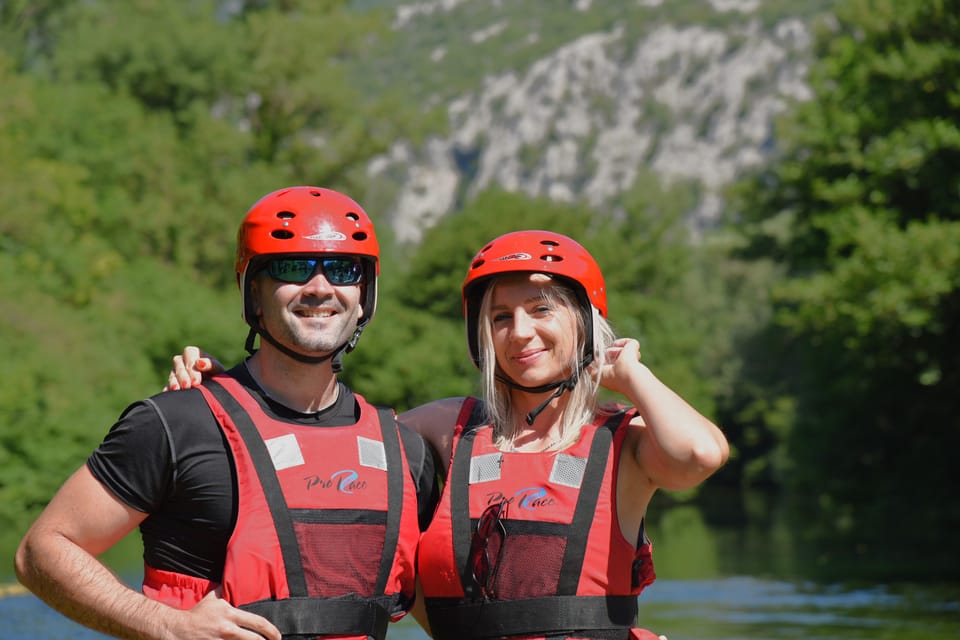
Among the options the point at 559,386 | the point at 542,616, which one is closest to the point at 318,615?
the point at 542,616

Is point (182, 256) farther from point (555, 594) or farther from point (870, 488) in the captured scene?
point (555, 594)

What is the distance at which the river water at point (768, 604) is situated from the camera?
14.9m

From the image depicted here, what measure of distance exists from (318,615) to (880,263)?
69.5ft

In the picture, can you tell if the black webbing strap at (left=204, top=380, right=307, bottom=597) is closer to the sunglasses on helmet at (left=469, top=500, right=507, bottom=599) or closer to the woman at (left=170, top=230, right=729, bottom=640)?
the woman at (left=170, top=230, right=729, bottom=640)

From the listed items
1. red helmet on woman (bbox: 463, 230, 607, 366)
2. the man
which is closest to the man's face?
the man

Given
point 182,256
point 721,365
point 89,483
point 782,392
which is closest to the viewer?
point 89,483

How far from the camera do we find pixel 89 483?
386cm

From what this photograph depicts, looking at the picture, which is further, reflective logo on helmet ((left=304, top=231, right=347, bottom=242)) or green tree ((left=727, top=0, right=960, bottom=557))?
green tree ((left=727, top=0, right=960, bottom=557))

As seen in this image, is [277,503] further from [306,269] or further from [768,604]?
[768,604]

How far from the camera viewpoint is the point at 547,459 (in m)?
4.49

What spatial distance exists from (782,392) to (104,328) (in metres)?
27.9

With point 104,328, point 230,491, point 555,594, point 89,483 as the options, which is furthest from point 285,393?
point 104,328

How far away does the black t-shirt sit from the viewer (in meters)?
3.86

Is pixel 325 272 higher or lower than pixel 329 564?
higher
